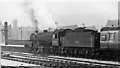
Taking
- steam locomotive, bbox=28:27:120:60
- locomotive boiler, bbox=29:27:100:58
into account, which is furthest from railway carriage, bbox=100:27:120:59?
locomotive boiler, bbox=29:27:100:58

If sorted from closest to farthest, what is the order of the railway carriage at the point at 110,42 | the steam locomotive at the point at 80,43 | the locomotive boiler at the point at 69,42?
1. the railway carriage at the point at 110,42
2. the steam locomotive at the point at 80,43
3. the locomotive boiler at the point at 69,42

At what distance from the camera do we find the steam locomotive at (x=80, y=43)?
1836 centimetres

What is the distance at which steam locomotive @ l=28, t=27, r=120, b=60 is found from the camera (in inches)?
723

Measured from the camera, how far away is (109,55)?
19062mm

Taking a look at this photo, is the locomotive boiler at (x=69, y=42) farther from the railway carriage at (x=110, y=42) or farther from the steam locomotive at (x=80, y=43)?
the railway carriage at (x=110, y=42)

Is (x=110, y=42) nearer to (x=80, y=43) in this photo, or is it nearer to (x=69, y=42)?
(x=80, y=43)

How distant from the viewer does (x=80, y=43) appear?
2227 centimetres

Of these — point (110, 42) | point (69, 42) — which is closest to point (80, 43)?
point (69, 42)

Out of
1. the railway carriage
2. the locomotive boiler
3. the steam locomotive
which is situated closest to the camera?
the railway carriage

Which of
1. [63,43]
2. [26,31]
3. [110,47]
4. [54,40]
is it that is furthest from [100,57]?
[26,31]

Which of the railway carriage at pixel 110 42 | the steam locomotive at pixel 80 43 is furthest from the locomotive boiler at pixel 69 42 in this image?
the railway carriage at pixel 110 42

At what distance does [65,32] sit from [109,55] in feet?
26.6

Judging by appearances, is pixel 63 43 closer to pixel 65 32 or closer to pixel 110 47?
pixel 65 32

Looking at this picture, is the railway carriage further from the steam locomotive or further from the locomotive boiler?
the locomotive boiler
